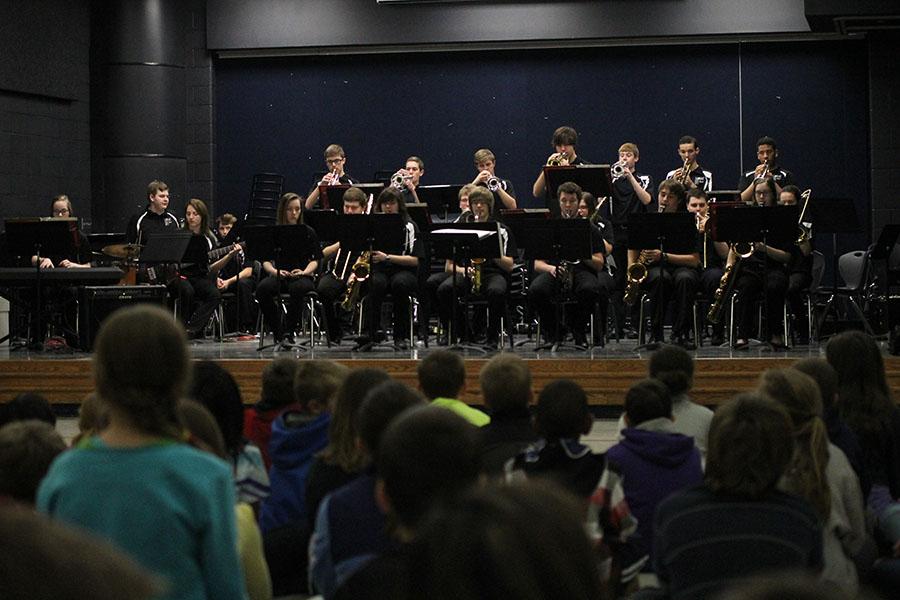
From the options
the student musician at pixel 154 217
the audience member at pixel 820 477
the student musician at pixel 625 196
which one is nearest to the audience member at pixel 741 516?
the audience member at pixel 820 477

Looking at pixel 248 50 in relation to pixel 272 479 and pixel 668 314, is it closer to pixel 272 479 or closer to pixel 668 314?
pixel 668 314

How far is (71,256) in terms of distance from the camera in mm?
9688

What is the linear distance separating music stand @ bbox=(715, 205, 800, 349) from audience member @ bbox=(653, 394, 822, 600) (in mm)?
5329

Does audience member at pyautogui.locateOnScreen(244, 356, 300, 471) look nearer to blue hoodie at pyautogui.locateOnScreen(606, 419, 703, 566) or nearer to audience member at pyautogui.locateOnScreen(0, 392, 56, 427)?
audience member at pyautogui.locateOnScreen(0, 392, 56, 427)

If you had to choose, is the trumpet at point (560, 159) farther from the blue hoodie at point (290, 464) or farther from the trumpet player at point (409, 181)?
the blue hoodie at point (290, 464)

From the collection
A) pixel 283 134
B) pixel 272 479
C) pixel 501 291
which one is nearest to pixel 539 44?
pixel 283 134

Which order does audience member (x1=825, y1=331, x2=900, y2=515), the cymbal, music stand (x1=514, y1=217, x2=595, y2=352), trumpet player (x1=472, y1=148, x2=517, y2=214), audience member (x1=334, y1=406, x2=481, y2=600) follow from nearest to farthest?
audience member (x1=334, y1=406, x2=481, y2=600)
audience member (x1=825, y1=331, x2=900, y2=515)
music stand (x1=514, y1=217, x2=595, y2=352)
the cymbal
trumpet player (x1=472, y1=148, x2=517, y2=214)

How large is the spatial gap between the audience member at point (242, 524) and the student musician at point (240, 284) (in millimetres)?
7692

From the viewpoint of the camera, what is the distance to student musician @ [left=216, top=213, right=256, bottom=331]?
34.8 ft

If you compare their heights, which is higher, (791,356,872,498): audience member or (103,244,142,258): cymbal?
(103,244,142,258): cymbal

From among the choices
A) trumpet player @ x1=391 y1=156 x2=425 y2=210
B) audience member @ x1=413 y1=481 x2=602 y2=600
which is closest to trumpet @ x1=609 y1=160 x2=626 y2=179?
trumpet player @ x1=391 y1=156 x2=425 y2=210

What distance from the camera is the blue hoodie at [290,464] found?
3906mm

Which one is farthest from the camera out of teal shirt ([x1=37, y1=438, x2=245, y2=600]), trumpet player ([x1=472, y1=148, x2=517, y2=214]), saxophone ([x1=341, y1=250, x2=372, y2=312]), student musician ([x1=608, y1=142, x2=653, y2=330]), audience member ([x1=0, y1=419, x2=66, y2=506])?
student musician ([x1=608, y1=142, x2=653, y2=330])

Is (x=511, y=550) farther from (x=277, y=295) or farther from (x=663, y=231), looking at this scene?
(x=277, y=295)
